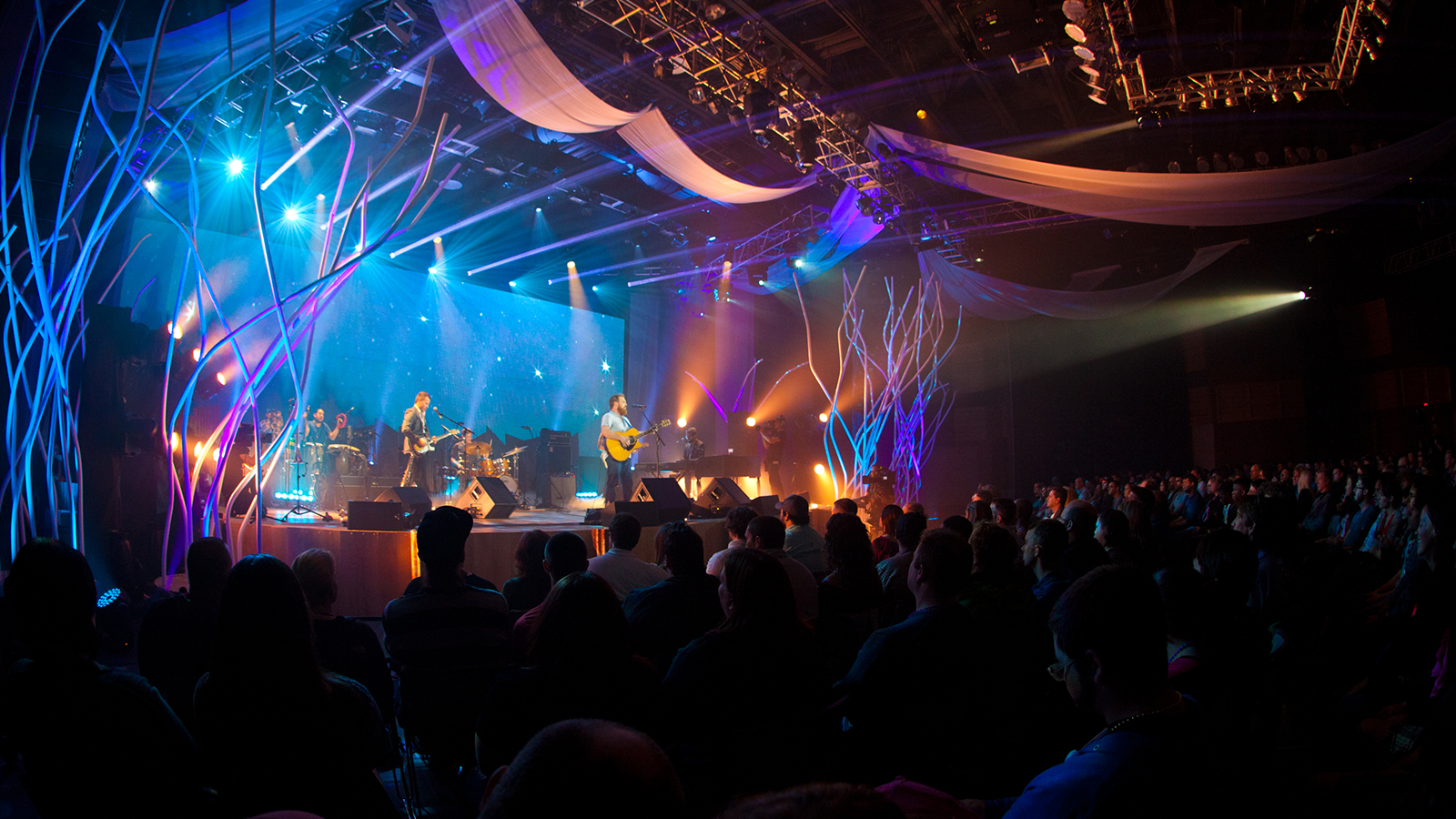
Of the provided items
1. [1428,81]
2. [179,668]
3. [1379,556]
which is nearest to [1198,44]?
[1428,81]

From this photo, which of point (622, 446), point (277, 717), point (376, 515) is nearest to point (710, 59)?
point (376, 515)

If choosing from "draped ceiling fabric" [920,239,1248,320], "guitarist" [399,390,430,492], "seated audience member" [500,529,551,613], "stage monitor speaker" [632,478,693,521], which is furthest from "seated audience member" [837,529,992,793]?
"draped ceiling fabric" [920,239,1248,320]

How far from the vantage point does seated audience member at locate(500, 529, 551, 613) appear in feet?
11.9

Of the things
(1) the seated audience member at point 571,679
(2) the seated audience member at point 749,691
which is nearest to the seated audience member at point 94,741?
(1) the seated audience member at point 571,679

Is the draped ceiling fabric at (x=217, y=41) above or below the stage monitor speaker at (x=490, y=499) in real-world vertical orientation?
above

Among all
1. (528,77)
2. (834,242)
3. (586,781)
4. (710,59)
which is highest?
(710,59)

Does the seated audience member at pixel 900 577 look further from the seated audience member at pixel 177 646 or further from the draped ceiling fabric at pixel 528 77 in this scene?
the draped ceiling fabric at pixel 528 77

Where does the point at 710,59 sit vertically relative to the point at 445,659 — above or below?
above

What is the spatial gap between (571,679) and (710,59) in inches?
250

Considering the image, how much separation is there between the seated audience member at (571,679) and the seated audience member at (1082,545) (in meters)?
2.12

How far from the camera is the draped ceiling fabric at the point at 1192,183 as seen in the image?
609cm

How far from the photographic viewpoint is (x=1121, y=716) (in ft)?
4.40

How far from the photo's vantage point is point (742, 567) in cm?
214

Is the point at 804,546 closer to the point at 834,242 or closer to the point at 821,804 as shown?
the point at 821,804
